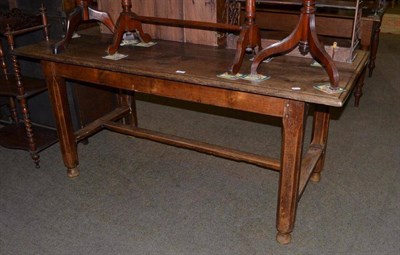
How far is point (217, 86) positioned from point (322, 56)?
43 cm

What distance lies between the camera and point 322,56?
170 centimetres

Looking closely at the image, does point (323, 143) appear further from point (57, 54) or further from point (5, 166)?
point (5, 166)

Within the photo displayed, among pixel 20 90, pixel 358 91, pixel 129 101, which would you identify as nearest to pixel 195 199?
pixel 129 101

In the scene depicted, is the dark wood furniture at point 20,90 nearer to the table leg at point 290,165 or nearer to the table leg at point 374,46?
the table leg at point 290,165

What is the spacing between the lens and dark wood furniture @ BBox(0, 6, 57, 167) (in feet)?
8.36

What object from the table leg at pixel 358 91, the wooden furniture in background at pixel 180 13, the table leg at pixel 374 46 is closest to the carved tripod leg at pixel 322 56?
the wooden furniture in background at pixel 180 13

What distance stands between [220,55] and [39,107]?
5.28 ft

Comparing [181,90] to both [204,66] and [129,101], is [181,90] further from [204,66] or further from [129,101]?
[129,101]

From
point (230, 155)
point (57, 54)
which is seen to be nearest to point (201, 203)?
point (230, 155)

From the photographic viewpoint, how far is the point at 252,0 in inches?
71.1

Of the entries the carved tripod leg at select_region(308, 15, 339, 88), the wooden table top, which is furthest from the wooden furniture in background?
the carved tripod leg at select_region(308, 15, 339, 88)

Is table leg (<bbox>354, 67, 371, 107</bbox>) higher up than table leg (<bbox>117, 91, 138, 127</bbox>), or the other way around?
table leg (<bbox>117, 91, 138, 127</bbox>)

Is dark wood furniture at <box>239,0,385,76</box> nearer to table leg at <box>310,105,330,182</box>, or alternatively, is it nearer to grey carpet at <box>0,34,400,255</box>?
grey carpet at <box>0,34,400,255</box>

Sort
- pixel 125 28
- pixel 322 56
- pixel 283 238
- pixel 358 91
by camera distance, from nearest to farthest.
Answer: pixel 322 56
pixel 283 238
pixel 125 28
pixel 358 91
